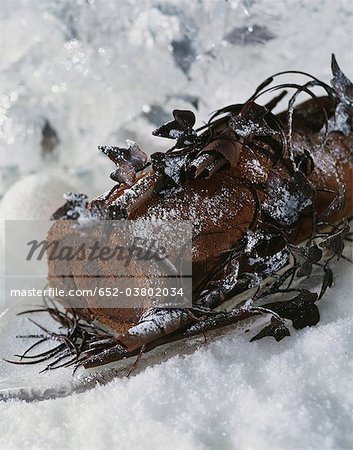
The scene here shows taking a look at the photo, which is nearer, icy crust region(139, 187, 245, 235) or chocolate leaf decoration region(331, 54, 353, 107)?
icy crust region(139, 187, 245, 235)

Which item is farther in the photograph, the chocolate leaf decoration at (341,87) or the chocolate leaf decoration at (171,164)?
the chocolate leaf decoration at (341,87)

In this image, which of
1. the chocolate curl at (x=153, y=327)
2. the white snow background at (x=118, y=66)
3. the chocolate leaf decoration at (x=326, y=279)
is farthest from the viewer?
the white snow background at (x=118, y=66)

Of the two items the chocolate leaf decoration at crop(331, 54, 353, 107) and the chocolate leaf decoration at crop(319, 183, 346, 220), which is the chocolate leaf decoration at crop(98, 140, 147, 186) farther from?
the chocolate leaf decoration at crop(331, 54, 353, 107)

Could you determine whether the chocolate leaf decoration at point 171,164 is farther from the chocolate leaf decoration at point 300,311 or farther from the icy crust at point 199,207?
the chocolate leaf decoration at point 300,311

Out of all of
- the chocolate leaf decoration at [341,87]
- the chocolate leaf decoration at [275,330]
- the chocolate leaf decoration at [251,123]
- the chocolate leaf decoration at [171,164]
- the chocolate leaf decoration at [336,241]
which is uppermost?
the chocolate leaf decoration at [341,87]

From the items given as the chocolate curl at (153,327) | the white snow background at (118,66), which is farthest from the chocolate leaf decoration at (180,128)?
the white snow background at (118,66)

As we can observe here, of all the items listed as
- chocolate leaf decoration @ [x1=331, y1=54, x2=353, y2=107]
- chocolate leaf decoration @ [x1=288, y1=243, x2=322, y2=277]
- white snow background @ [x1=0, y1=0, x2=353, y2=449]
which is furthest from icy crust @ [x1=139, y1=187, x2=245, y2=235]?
white snow background @ [x1=0, y1=0, x2=353, y2=449]
